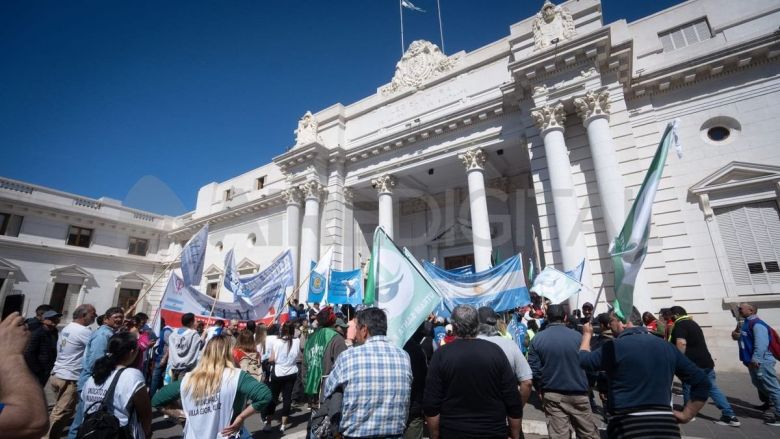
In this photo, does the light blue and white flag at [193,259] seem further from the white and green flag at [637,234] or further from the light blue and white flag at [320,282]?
the white and green flag at [637,234]

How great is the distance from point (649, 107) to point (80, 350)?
56.0ft

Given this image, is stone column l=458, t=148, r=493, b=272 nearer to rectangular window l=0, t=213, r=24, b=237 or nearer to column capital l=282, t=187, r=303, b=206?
column capital l=282, t=187, r=303, b=206

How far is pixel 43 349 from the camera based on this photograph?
16.6 ft

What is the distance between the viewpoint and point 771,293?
978cm

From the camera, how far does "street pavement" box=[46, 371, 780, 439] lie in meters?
5.08

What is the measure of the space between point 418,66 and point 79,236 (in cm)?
2638

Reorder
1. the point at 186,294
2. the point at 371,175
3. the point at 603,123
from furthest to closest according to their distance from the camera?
the point at 371,175, the point at 603,123, the point at 186,294

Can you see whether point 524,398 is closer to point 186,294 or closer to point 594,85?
Answer: point 186,294

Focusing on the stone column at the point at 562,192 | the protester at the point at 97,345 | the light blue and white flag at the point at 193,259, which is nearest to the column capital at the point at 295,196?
the light blue and white flag at the point at 193,259

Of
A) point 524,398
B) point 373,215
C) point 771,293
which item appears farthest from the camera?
point 373,215

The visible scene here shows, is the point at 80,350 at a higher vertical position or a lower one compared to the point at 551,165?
lower

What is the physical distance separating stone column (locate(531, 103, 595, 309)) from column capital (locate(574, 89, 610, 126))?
0.62 meters

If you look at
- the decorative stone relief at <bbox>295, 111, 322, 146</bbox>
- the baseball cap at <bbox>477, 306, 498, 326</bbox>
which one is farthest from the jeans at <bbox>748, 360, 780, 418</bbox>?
the decorative stone relief at <bbox>295, 111, 322, 146</bbox>

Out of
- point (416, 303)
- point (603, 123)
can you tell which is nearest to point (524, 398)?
point (416, 303)
